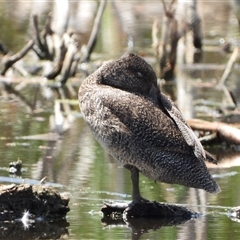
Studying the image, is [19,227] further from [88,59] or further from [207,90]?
[88,59]

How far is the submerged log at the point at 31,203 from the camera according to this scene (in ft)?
23.6

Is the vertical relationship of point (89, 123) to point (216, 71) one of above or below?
above

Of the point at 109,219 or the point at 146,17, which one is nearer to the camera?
the point at 109,219

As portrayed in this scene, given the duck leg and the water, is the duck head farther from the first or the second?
the water

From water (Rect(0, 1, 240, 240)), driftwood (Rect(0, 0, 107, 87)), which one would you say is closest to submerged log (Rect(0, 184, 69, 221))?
water (Rect(0, 1, 240, 240))

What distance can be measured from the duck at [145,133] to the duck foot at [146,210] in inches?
2.6

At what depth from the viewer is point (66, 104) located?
13648 mm

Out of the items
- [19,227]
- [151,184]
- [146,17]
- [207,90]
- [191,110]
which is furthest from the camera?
[146,17]

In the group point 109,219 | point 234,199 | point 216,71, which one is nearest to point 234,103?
point 216,71

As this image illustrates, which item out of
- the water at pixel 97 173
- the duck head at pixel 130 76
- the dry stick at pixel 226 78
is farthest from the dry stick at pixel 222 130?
the dry stick at pixel 226 78

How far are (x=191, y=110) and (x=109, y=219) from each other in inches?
229

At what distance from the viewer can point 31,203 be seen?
7246mm

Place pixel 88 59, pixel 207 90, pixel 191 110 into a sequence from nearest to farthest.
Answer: pixel 191 110 → pixel 207 90 → pixel 88 59

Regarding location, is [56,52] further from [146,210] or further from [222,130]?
[146,210]
